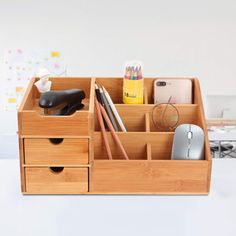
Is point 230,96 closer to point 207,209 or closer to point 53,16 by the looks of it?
point 53,16

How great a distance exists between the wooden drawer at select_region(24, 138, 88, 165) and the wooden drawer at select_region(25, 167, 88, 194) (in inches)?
0.6

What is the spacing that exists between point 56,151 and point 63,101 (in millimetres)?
110

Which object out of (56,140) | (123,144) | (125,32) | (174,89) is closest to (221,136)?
(125,32)

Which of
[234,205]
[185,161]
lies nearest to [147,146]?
[185,161]

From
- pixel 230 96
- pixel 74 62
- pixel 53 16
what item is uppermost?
pixel 53 16

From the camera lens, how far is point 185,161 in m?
0.93

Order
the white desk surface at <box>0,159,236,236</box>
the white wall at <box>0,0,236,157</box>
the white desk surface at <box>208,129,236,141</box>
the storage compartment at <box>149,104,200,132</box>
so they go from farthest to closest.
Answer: the white wall at <box>0,0,236,157</box> → the white desk surface at <box>208,129,236,141</box> → the storage compartment at <box>149,104,200,132</box> → the white desk surface at <box>0,159,236,236</box>

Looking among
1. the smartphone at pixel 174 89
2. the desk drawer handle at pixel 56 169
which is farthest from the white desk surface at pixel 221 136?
the desk drawer handle at pixel 56 169

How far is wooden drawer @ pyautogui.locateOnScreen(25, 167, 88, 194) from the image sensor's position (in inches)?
36.5

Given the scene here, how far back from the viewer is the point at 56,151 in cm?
92

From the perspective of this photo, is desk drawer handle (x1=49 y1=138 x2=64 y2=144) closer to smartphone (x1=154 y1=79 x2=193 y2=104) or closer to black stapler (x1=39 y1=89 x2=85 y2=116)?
black stapler (x1=39 y1=89 x2=85 y2=116)

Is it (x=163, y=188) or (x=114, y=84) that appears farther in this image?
(x=114, y=84)

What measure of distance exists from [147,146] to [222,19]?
3.27 m

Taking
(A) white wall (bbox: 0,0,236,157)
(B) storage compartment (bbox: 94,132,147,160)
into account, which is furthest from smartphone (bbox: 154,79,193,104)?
(A) white wall (bbox: 0,0,236,157)
